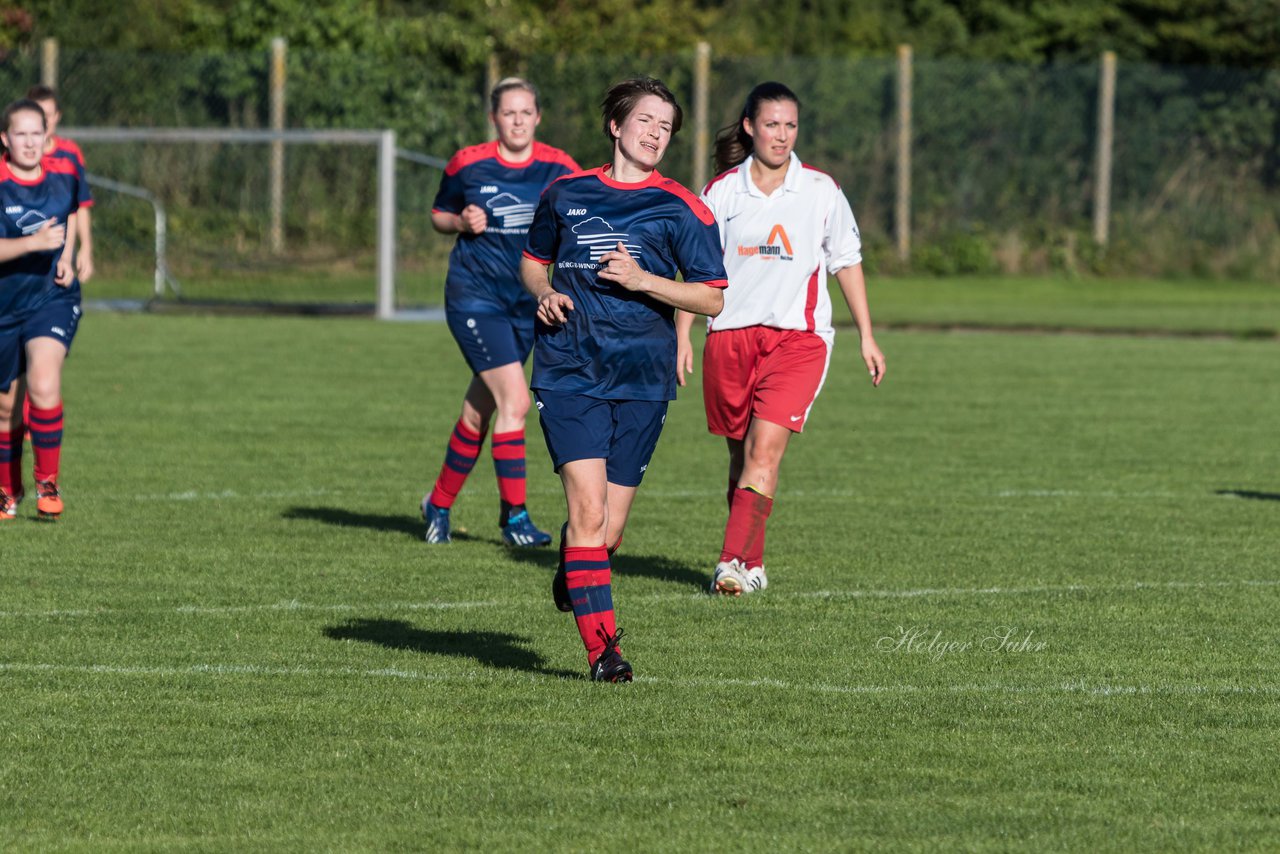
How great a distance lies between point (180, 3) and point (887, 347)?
1928 centimetres

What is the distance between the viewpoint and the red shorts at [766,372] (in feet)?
29.0

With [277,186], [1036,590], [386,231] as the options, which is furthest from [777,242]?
[277,186]

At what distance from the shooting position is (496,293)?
33.6ft

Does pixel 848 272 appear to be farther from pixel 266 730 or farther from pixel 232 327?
pixel 232 327

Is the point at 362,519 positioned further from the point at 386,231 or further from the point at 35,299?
the point at 386,231

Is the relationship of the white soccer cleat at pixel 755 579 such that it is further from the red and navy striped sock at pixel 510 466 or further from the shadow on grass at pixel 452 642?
the red and navy striped sock at pixel 510 466

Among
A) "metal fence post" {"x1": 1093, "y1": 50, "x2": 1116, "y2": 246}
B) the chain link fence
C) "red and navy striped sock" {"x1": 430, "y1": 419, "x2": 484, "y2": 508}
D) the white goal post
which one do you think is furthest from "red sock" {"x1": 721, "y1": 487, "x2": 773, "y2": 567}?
"metal fence post" {"x1": 1093, "y1": 50, "x2": 1116, "y2": 246}

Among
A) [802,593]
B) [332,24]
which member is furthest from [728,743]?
[332,24]

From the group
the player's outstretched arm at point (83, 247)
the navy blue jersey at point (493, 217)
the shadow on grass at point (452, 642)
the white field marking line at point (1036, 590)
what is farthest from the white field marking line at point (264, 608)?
the player's outstretched arm at point (83, 247)

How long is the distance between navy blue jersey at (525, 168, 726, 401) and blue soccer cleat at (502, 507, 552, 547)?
3.25 metres

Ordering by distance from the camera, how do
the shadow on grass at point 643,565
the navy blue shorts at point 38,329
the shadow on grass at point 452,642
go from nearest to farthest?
1. the shadow on grass at point 452,642
2. the shadow on grass at point 643,565
3. the navy blue shorts at point 38,329

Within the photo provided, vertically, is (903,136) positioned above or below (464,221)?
above

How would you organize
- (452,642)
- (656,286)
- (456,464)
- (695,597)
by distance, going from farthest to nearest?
(456,464), (695,597), (452,642), (656,286)

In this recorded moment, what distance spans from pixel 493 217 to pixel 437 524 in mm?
1513
